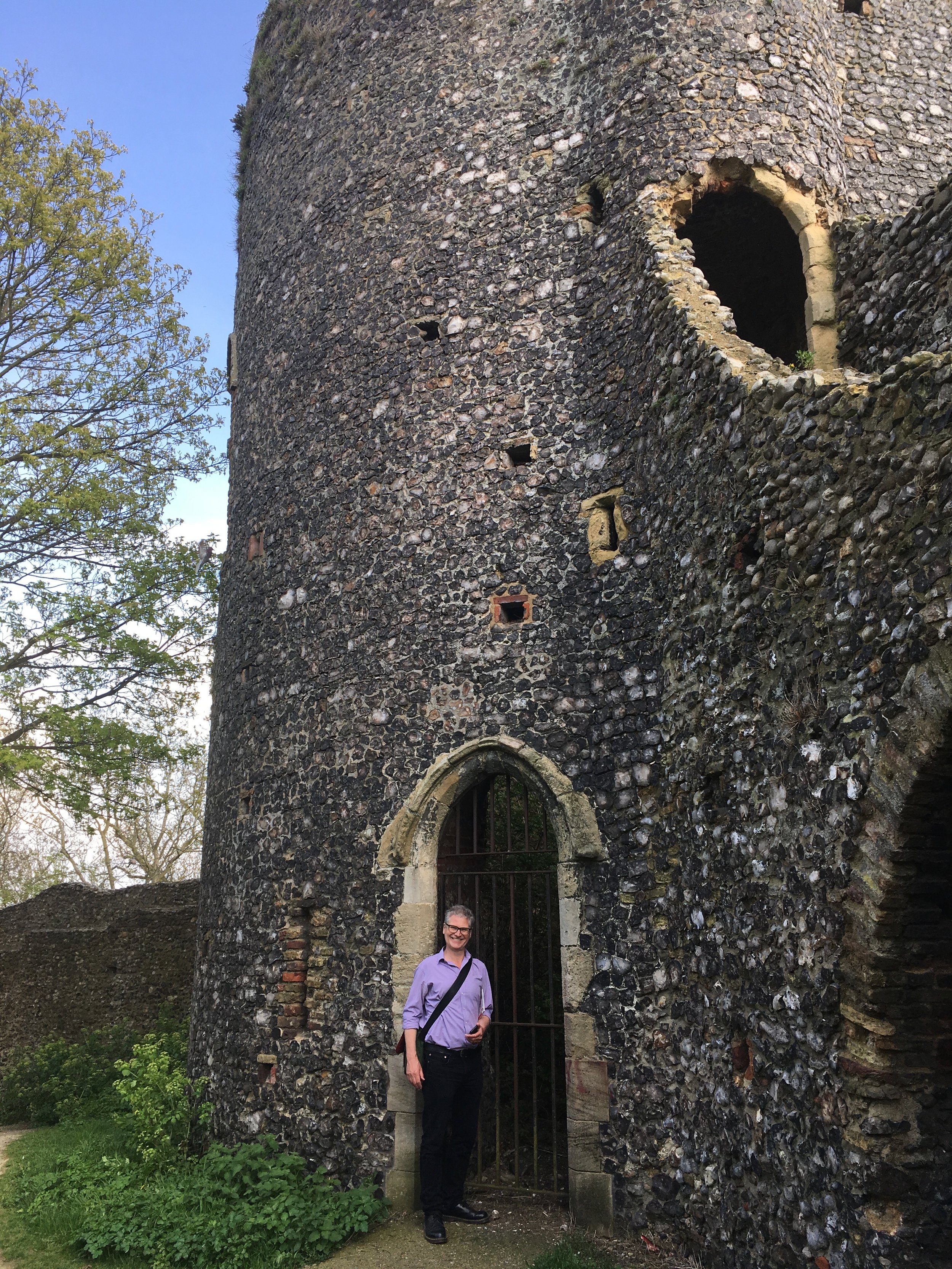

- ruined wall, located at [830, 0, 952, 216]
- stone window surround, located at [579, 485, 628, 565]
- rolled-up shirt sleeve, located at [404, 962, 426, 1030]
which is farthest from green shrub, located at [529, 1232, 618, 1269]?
ruined wall, located at [830, 0, 952, 216]

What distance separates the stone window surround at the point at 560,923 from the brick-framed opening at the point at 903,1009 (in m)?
2.27

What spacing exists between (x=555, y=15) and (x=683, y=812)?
7.16 meters

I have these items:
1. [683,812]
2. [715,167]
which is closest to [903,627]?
[683,812]

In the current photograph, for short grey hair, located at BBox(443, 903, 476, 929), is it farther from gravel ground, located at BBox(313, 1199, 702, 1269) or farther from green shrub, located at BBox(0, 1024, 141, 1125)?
green shrub, located at BBox(0, 1024, 141, 1125)

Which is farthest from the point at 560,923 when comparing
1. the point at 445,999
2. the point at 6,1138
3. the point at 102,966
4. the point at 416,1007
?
the point at 102,966

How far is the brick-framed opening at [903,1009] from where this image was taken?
3805mm

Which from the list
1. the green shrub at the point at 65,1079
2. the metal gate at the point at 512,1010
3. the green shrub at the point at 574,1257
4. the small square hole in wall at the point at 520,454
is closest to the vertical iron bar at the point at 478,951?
the metal gate at the point at 512,1010

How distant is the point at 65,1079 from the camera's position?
1164 centimetres

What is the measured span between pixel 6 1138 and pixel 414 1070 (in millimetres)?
7049

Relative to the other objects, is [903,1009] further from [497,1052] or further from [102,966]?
[102,966]

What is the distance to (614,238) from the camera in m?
7.46

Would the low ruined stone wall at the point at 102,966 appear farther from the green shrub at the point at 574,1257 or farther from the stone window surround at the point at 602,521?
the stone window surround at the point at 602,521

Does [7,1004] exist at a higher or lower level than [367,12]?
lower

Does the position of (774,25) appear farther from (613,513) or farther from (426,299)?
(613,513)
